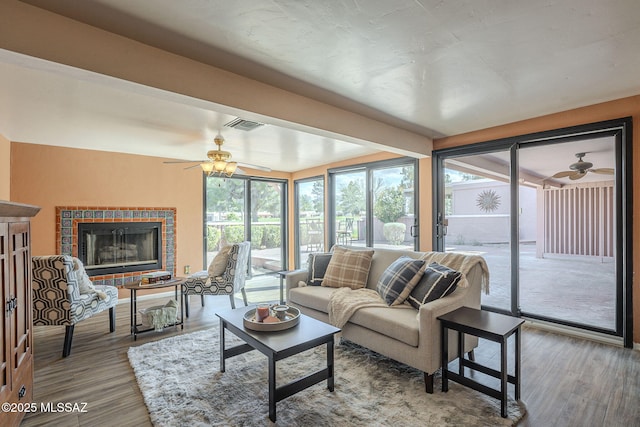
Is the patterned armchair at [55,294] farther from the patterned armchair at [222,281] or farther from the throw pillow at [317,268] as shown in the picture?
the throw pillow at [317,268]

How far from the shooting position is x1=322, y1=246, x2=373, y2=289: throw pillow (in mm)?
3422

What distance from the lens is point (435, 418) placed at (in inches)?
76.0

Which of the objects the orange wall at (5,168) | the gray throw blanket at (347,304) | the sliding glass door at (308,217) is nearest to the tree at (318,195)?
the sliding glass door at (308,217)

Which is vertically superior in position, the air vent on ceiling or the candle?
the air vent on ceiling

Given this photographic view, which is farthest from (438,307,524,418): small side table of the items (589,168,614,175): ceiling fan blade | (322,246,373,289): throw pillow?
(589,168,614,175): ceiling fan blade

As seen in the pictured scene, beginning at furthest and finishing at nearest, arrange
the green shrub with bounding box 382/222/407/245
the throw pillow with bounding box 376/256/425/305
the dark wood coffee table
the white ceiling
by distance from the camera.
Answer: the green shrub with bounding box 382/222/407/245
the throw pillow with bounding box 376/256/425/305
the dark wood coffee table
the white ceiling

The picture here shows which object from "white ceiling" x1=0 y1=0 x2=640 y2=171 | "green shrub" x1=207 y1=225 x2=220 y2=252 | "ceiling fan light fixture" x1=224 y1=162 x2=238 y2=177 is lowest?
"green shrub" x1=207 y1=225 x2=220 y2=252

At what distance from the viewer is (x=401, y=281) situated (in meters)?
2.81

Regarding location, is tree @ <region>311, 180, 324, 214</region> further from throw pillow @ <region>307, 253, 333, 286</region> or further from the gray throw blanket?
the gray throw blanket

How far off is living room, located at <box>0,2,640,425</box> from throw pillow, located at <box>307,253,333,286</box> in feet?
4.45

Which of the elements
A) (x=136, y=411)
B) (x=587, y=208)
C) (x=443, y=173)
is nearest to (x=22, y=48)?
(x=136, y=411)

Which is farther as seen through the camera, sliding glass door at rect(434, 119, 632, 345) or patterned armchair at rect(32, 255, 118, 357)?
sliding glass door at rect(434, 119, 632, 345)

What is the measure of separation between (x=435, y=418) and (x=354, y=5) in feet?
8.17

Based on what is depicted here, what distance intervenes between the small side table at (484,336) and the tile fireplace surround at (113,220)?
3.75 m
